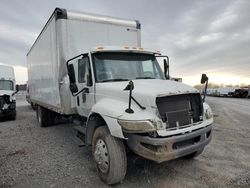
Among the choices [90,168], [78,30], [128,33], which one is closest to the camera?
[90,168]

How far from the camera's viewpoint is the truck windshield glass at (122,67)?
15.5ft

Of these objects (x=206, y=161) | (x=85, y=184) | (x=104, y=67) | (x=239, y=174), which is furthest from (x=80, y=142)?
(x=239, y=174)

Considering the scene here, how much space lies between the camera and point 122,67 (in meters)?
4.88

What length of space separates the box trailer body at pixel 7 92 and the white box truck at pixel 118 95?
629 cm

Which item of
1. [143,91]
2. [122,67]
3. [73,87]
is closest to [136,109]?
[143,91]

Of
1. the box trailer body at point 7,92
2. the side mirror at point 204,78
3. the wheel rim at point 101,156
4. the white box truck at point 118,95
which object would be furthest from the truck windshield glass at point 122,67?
the box trailer body at point 7,92

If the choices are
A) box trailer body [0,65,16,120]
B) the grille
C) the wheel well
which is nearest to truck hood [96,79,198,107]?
the grille

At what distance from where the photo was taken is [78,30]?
5.90 meters

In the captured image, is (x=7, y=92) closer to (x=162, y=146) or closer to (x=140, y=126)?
(x=140, y=126)

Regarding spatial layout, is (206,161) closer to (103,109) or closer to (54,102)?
(103,109)

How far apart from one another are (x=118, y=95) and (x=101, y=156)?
1154 millimetres

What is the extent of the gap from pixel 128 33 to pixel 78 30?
1.58m

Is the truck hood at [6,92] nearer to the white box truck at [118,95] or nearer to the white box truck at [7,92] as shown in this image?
the white box truck at [7,92]

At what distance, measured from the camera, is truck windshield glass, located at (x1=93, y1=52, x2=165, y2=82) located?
15.5ft
